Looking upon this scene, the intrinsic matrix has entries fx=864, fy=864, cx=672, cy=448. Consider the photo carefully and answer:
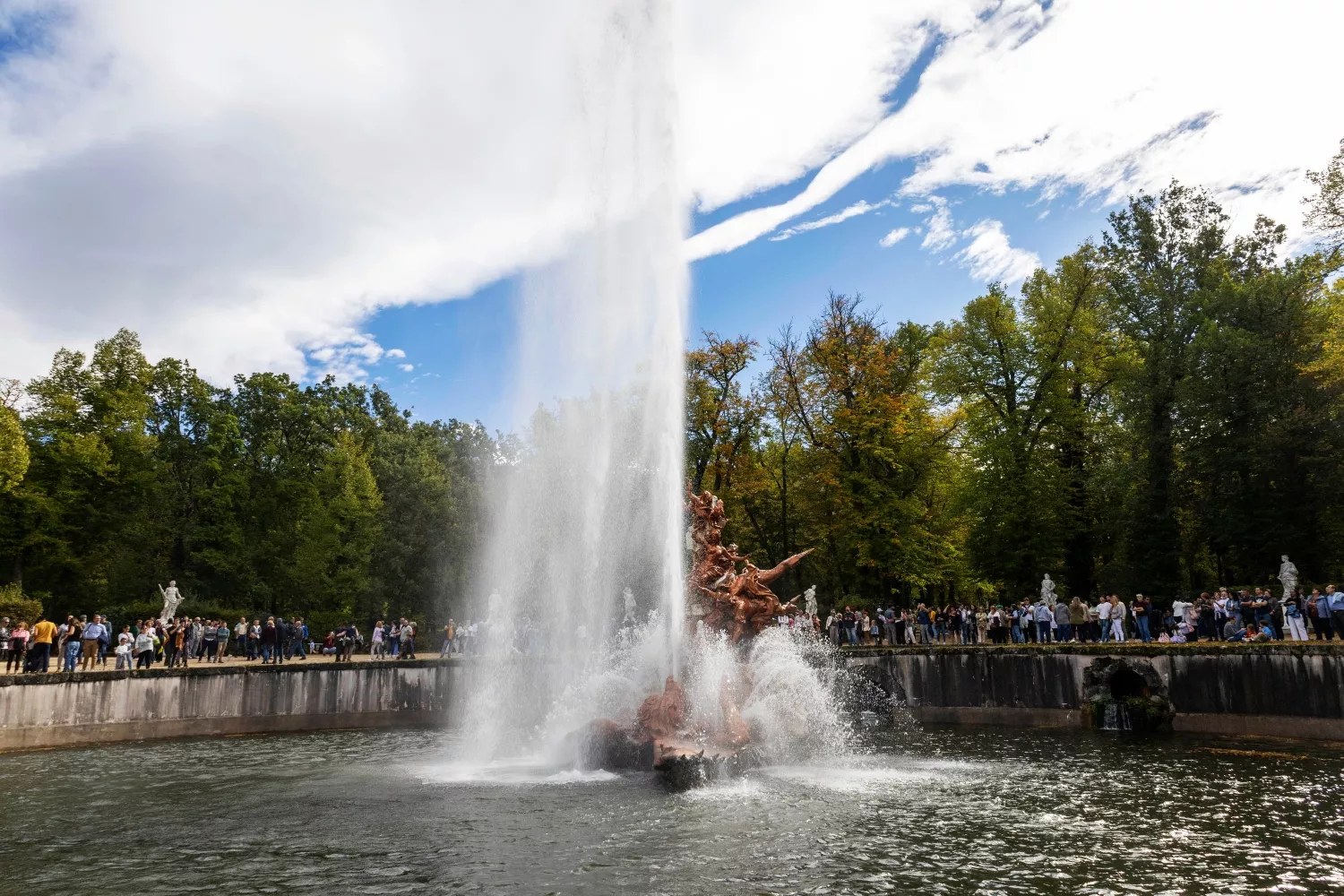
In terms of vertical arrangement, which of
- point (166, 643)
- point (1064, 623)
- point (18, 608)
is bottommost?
point (166, 643)

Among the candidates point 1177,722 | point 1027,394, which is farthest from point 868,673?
point 1027,394

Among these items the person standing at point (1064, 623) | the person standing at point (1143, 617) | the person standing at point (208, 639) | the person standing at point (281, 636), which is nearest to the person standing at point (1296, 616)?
the person standing at point (1143, 617)

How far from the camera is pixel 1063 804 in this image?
49.5 ft

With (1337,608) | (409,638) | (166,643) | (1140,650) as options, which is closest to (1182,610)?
(1140,650)

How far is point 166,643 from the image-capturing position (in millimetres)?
32906

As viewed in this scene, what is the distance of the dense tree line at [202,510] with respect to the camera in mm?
49250

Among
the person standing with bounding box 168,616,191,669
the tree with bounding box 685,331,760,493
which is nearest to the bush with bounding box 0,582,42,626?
the person standing with bounding box 168,616,191,669

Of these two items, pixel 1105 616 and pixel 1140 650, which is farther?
pixel 1105 616

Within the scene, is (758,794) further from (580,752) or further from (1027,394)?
(1027,394)

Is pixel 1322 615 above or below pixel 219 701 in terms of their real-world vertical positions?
above

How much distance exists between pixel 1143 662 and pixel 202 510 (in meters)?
51.8

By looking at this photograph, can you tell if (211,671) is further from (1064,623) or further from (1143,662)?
(1143,662)

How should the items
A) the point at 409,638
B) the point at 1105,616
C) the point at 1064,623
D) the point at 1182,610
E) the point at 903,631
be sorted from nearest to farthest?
the point at 1182,610, the point at 1105,616, the point at 1064,623, the point at 903,631, the point at 409,638

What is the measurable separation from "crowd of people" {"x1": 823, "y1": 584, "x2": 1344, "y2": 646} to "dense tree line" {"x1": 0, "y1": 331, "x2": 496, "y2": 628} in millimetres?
26788
